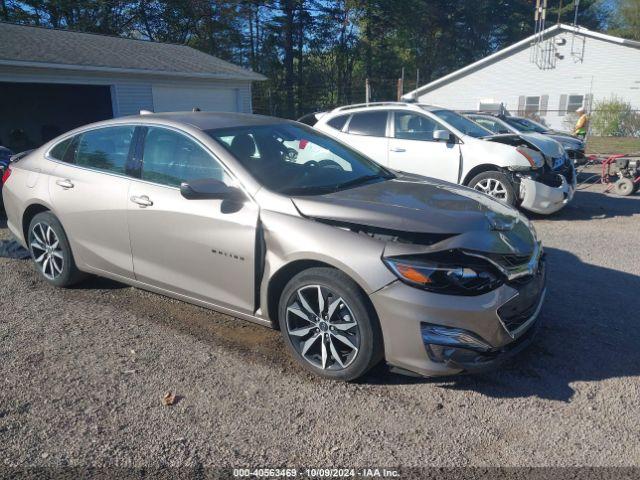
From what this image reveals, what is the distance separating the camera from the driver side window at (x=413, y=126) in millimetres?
8359

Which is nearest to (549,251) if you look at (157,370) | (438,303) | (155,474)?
(438,303)

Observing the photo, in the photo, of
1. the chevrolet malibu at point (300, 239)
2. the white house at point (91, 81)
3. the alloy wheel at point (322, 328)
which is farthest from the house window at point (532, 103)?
the alloy wheel at point (322, 328)

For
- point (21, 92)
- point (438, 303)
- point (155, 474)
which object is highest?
point (21, 92)

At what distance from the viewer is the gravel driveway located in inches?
108

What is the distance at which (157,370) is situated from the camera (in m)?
3.56

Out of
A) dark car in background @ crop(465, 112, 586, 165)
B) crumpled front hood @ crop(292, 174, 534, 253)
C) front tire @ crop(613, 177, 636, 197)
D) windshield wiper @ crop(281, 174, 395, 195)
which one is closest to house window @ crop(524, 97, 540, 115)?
dark car in background @ crop(465, 112, 586, 165)

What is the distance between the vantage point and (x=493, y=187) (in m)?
7.78

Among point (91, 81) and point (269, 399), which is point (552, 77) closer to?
point (91, 81)

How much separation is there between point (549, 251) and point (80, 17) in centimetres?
3187

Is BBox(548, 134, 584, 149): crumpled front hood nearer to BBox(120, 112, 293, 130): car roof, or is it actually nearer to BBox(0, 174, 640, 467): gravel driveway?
BBox(0, 174, 640, 467): gravel driveway

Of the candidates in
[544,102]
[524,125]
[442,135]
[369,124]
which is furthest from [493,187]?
[544,102]

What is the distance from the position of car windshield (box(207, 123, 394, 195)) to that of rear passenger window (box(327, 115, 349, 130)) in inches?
181

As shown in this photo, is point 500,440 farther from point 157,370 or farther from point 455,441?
point 157,370

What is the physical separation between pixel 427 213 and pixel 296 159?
4.19 feet
